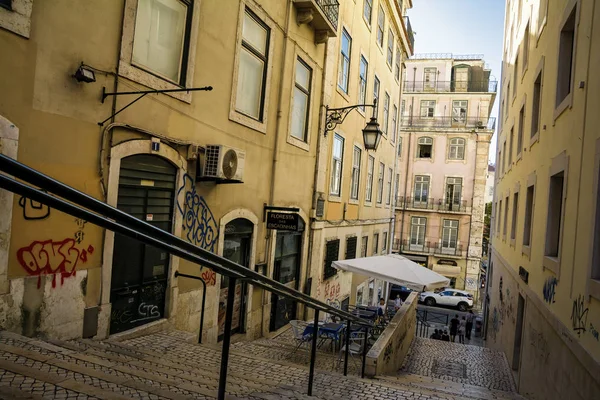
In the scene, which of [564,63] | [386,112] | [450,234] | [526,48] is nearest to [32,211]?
[564,63]

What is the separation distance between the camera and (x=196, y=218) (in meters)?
7.38

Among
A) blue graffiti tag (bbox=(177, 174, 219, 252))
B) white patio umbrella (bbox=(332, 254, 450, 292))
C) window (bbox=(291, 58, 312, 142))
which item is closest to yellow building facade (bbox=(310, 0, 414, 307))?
window (bbox=(291, 58, 312, 142))

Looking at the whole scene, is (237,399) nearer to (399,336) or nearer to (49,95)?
(49,95)

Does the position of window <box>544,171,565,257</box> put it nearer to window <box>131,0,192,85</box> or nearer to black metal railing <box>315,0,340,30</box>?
black metal railing <box>315,0,340,30</box>

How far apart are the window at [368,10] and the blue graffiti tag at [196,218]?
11582mm

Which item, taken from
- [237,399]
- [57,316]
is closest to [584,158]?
[237,399]

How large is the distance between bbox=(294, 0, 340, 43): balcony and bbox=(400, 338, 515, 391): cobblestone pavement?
8.76 meters

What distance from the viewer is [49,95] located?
4773 mm

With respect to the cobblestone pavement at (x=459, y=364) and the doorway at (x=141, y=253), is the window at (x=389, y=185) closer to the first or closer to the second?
the cobblestone pavement at (x=459, y=364)

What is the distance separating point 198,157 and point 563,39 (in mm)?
7294

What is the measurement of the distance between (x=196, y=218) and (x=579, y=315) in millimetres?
→ 5825

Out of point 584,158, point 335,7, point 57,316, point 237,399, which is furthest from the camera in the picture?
point 335,7

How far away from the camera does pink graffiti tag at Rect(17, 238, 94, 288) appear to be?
4668 millimetres

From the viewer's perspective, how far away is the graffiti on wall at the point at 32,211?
4609mm
